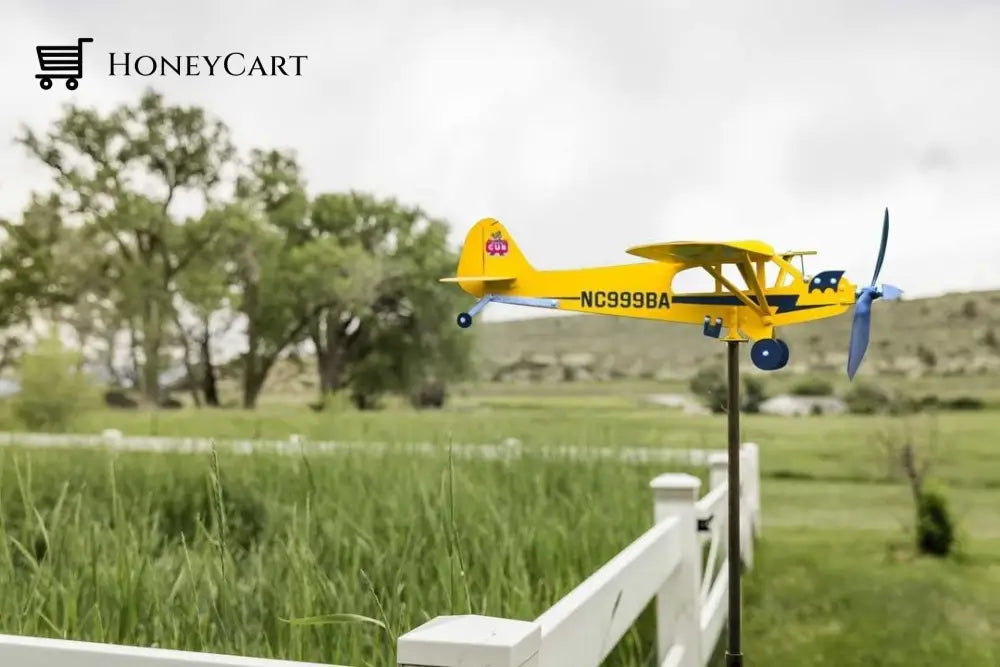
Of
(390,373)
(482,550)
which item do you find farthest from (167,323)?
(482,550)

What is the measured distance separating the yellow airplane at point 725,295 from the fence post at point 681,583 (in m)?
0.96

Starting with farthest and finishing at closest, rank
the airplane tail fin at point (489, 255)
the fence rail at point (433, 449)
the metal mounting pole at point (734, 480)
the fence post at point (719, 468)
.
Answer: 1. the fence rail at point (433, 449)
2. the fence post at point (719, 468)
3. the airplane tail fin at point (489, 255)
4. the metal mounting pole at point (734, 480)

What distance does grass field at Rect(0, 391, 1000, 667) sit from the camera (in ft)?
4.61

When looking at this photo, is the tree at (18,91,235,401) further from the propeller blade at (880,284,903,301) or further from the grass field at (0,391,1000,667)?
the propeller blade at (880,284,903,301)

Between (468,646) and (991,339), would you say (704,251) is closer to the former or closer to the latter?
(468,646)

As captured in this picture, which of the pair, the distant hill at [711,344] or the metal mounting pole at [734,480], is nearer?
the metal mounting pole at [734,480]

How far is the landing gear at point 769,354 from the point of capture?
885mm

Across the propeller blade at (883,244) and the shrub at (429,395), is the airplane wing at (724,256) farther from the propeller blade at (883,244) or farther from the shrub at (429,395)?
the shrub at (429,395)

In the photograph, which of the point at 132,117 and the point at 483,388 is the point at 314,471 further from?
the point at 132,117

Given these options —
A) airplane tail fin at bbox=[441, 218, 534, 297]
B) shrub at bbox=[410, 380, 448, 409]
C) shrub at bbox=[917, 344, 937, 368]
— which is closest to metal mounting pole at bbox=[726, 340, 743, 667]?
airplane tail fin at bbox=[441, 218, 534, 297]

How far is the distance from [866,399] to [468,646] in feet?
11.3

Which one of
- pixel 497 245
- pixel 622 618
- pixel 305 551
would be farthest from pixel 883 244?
pixel 305 551

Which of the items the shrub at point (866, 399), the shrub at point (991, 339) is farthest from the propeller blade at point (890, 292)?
the shrub at point (991, 339)

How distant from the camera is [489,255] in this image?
1105 mm
